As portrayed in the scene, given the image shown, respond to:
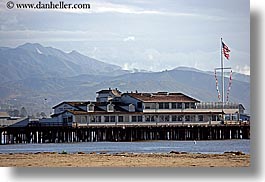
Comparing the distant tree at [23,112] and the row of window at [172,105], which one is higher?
the row of window at [172,105]

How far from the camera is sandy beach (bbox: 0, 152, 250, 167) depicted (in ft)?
35.8

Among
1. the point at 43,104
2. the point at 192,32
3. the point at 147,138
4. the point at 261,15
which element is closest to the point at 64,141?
the point at 147,138

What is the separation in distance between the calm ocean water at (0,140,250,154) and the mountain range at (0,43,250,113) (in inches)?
28.8

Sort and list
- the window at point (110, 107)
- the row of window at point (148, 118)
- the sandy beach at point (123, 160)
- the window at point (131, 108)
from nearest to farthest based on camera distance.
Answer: the sandy beach at point (123, 160), the window at point (110, 107), the window at point (131, 108), the row of window at point (148, 118)

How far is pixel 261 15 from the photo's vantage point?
1082 centimetres

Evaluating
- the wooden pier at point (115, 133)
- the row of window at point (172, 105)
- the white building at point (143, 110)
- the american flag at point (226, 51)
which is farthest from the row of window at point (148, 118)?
the american flag at point (226, 51)

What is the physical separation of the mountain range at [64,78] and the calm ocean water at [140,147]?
28.8 inches

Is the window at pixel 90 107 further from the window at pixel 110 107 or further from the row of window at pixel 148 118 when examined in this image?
the row of window at pixel 148 118

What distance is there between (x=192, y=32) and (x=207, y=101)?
1.21 meters

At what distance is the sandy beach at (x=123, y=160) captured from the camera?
10.9 m

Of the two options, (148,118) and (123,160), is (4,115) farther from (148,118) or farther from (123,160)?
(148,118)

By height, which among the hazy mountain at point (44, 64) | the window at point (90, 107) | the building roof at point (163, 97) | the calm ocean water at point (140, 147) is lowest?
the calm ocean water at point (140, 147)

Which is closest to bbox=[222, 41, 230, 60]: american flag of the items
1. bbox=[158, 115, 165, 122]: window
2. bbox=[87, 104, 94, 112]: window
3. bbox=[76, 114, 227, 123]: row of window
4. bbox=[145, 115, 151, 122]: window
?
bbox=[76, 114, 227, 123]: row of window

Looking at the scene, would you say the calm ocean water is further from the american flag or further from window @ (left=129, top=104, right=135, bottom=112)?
the american flag
